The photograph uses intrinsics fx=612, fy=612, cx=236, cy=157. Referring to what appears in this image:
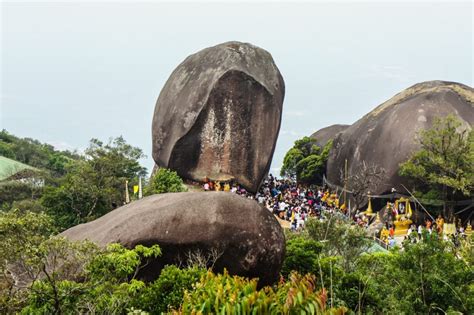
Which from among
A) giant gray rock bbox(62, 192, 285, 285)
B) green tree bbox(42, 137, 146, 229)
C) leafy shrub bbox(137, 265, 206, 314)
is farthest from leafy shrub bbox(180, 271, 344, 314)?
green tree bbox(42, 137, 146, 229)

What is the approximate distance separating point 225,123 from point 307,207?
4618 millimetres

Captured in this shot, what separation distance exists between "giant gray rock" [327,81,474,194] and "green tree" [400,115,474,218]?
1108 millimetres

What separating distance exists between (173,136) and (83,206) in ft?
18.8

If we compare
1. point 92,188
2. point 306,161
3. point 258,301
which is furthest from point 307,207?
point 258,301

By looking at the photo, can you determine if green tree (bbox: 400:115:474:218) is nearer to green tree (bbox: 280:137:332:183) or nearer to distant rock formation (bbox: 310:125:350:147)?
green tree (bbox: 280:137:332:183)

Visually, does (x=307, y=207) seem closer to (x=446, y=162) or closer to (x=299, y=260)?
(x=446, y=162)

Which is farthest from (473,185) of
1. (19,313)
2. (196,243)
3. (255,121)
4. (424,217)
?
(19,313)

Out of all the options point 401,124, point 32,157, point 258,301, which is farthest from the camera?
point 32,157

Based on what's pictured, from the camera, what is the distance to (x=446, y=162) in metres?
19.2

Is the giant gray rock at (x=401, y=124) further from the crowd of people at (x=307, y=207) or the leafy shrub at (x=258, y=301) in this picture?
the leafy shrub at (x=258, y=301)

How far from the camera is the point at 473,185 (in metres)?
19.2

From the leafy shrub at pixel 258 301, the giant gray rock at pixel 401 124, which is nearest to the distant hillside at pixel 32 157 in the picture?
the giant gray rock at pixel 401 124

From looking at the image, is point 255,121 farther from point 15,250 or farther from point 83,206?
point 15,250

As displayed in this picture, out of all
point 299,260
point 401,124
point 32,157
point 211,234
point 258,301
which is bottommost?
point 299,260
